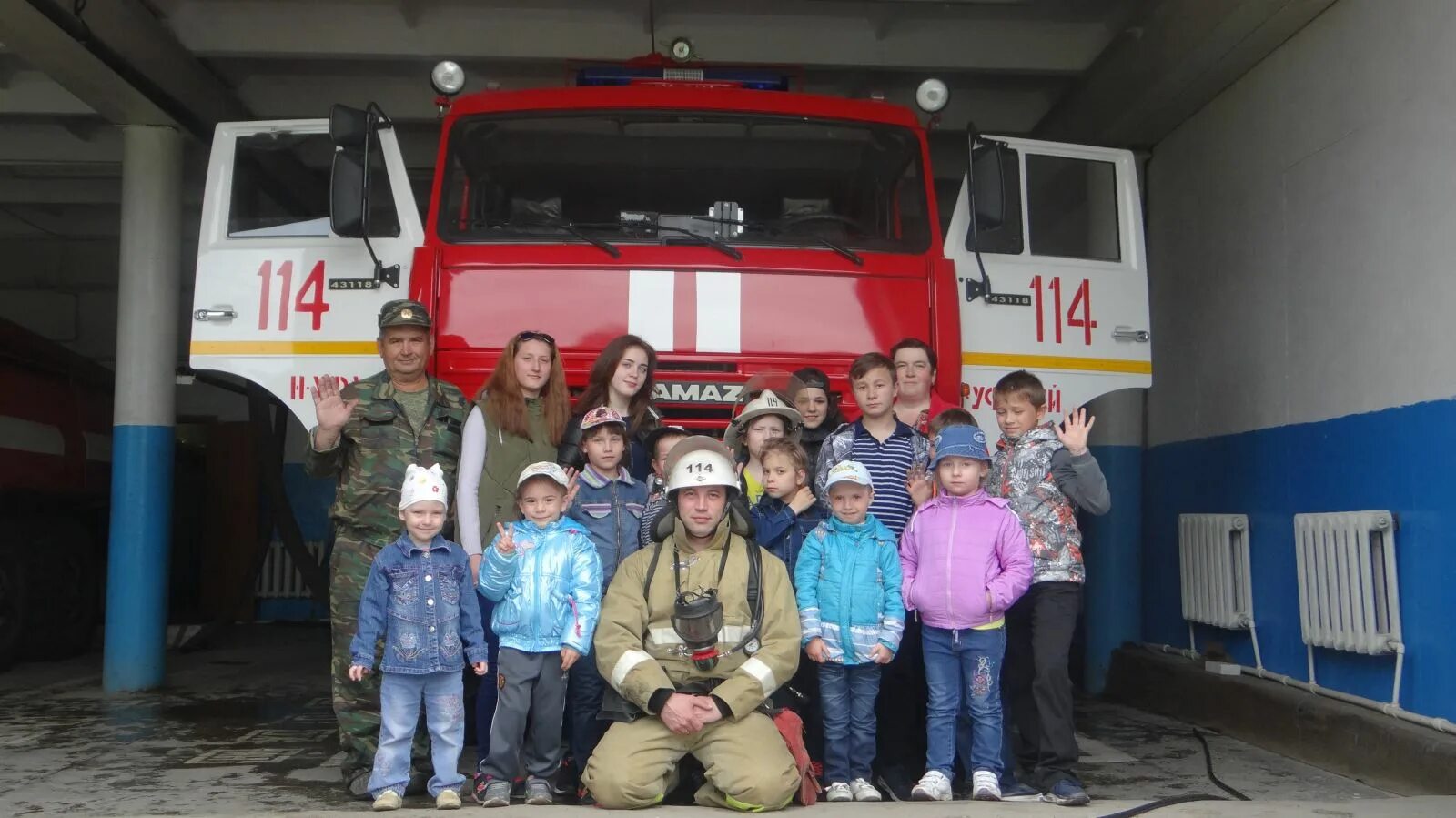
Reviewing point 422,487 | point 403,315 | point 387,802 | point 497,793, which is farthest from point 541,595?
point 403,315

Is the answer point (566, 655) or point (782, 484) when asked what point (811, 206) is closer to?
point (782, 484)

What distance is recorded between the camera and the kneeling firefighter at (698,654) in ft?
→ 12.8

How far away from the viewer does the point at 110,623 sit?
7750 mm

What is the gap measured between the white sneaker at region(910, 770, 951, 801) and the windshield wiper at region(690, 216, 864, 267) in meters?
1.95

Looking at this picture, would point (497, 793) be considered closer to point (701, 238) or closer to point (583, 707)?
point (583, 707)

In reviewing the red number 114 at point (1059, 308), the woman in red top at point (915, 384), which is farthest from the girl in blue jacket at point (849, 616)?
the red number 114 at point (1059, 308)

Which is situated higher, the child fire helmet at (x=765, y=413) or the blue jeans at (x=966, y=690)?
the child fire helmet at (x=765, y=413)

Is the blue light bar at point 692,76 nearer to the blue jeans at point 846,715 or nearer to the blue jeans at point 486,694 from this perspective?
the blue jeans at point 486,694

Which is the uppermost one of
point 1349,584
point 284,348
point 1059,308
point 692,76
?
point 692,76

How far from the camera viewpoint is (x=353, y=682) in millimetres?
4406

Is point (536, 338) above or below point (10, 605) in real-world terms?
above

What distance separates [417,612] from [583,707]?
0.69 meters

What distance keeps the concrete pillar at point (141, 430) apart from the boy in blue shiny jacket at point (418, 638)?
4311mm

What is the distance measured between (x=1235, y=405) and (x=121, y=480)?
20.4 ft
